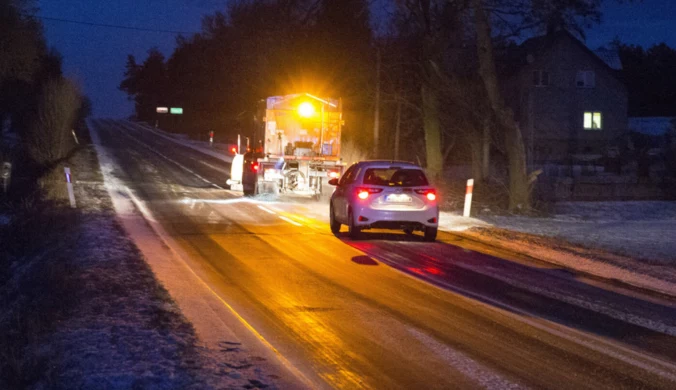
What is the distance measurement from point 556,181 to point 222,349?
22490 millimetres

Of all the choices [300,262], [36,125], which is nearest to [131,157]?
[36,125]

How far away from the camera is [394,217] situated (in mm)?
16594

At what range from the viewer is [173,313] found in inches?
363


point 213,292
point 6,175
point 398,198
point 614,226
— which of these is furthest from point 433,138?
point 213,292

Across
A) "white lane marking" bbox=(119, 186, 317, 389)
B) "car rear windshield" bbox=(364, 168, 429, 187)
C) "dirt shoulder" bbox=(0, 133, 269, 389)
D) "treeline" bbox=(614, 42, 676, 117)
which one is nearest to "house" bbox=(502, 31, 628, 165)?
"treeline" bbox=(614, 42, 676, 117)

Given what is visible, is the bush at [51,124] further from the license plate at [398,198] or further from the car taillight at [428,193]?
the car taillight at [428,193]

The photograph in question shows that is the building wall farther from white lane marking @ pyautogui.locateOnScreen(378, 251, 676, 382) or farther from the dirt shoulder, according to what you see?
white lane marking @ pyautogui.locateOnScreen(378, 251, 676, 382)

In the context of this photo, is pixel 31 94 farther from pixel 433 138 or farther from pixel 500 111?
pixel 500 111

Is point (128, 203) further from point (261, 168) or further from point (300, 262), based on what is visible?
point (300, 262)

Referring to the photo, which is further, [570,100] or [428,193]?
[570,100]

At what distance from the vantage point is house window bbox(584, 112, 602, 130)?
53219 millimetres

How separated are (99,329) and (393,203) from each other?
9181mm

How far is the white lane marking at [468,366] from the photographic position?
275 inches

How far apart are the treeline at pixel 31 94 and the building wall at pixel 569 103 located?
27.4 m
